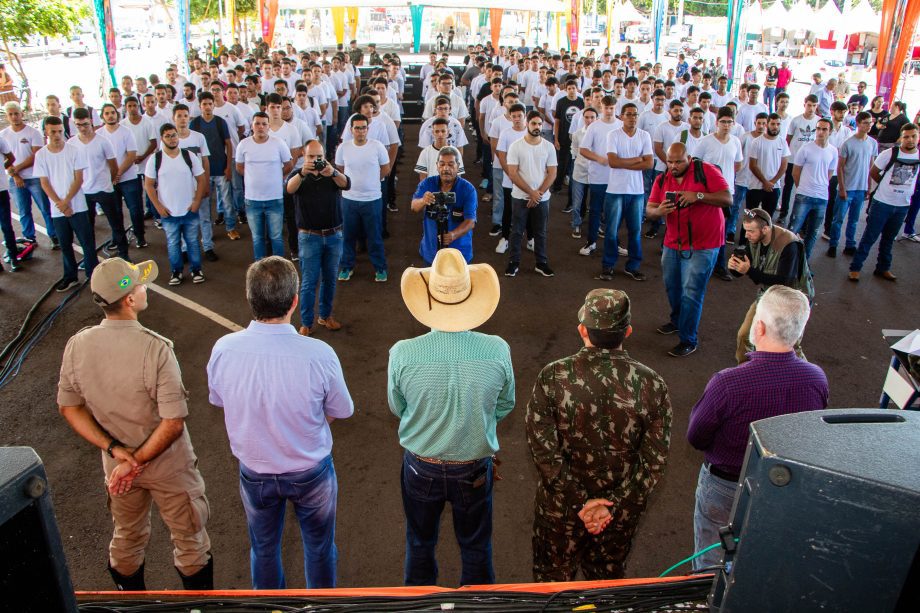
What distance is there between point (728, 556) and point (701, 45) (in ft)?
173

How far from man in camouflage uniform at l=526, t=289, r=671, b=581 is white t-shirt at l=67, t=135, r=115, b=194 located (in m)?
6.86

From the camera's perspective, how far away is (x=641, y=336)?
682 centimetres

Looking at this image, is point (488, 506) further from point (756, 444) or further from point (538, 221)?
point (538, 221)

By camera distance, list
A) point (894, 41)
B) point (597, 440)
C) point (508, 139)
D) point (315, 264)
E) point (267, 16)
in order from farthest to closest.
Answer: point (267, 16), point (894, 41), point (508, 139), point (315, 264), point (597, 440)

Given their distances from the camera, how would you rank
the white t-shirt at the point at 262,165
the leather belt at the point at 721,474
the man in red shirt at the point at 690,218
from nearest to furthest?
1. the leather belt at the point at 721,474
2. the man in red shirt at the point at 690,218
3. the white t-shirt at the point at 262,165

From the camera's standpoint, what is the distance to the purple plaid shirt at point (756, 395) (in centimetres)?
299

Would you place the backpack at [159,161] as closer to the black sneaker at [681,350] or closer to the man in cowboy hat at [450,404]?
the man in cowboy hat at [450,404]

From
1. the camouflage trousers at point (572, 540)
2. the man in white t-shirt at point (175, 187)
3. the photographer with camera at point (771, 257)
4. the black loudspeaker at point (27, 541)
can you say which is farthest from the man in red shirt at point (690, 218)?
the black loudspeaker at point (27, 541)

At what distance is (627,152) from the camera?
312 inches

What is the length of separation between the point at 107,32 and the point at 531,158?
418 inches

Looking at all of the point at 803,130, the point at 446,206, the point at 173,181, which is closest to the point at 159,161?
the point at 173,181

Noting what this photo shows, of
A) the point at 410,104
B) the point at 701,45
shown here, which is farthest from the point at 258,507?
the point at 701,45

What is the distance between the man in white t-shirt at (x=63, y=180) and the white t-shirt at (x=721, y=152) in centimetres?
727

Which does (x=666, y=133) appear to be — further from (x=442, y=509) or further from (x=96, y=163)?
(x=442, y=509)
